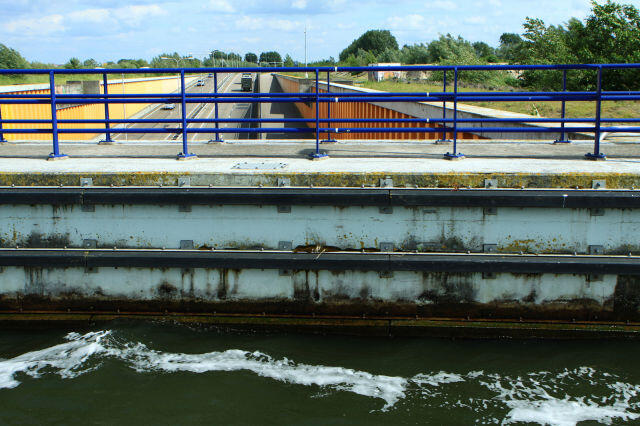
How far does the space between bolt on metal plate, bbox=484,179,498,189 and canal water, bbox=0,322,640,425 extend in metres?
1.52

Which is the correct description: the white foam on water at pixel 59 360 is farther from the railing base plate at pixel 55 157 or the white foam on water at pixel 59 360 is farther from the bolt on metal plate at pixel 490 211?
the bolt on metal plate at pixel 490 211

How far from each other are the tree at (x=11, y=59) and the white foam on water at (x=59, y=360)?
7626cm

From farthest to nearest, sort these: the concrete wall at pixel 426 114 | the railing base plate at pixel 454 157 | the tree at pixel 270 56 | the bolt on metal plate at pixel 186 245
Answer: the tree at pixel 270 56, the concrete wall at pixel 426 114, the railing base plate at pixel 454 157, the bolt on metal plate at pixel 186 245

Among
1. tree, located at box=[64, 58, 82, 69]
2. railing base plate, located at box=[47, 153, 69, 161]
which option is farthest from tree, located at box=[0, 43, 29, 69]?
railing base plate, located at box=[47, 153, 69, 161]

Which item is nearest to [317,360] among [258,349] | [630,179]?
[258,349]

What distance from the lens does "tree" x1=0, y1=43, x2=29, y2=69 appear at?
74.4 m

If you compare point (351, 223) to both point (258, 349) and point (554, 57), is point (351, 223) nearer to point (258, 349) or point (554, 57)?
point (258, 349)

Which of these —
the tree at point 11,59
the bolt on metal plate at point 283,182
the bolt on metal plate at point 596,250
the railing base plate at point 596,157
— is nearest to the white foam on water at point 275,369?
the bolt on metal plate at point 283,182

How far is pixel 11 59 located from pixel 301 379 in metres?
86.2

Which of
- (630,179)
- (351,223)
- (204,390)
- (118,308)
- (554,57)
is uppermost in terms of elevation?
(554,57)

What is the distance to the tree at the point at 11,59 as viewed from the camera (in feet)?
244

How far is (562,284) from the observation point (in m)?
5.98

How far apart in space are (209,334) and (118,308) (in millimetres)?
997

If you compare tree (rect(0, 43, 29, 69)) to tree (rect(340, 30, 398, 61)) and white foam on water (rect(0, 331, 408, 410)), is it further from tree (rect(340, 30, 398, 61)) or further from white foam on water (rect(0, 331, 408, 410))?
white foam on water (rect(0, 331, 408, 410))
